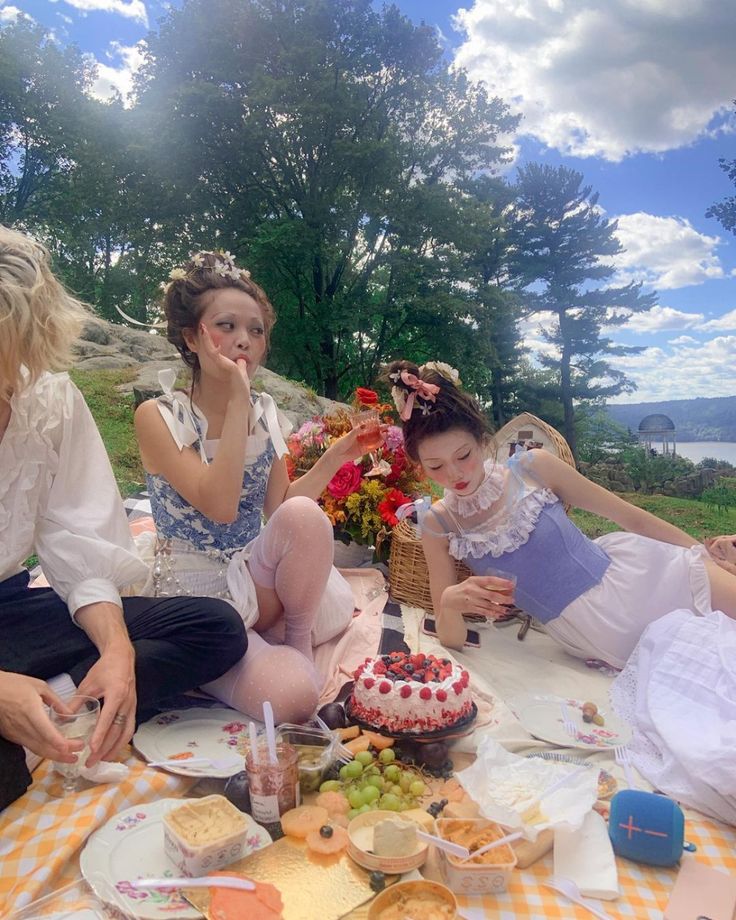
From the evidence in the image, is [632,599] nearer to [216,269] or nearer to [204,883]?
[204,883]

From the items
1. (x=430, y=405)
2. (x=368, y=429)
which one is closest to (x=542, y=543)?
(x=430, y=405)

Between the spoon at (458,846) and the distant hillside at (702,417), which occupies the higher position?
the distant hillside at (702,417)

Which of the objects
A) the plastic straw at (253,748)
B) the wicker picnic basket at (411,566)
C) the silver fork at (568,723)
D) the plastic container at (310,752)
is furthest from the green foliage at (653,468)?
the plastic straw at (253,748)

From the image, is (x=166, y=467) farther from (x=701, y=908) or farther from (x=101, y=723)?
(x=701, y=908)

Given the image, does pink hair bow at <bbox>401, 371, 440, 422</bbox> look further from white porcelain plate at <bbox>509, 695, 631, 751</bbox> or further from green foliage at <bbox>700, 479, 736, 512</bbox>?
green foliage at <bbox>700, 479, 736, 512</bbox>

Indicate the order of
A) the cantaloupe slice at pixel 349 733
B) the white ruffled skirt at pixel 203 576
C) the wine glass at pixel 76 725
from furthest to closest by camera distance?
1. the white ruffled skirt at pixel 203 576
2. the cantaloupe slice at pixel 349 733
3. the wine glass at pixel 76 725

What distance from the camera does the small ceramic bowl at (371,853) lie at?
1497 millimetres

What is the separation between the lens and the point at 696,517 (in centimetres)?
657

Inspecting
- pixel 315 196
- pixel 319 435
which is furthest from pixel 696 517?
pixel 315 196

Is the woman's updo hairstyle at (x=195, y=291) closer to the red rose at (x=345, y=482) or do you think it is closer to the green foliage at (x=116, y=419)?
the red rose at (x=345, y=482)

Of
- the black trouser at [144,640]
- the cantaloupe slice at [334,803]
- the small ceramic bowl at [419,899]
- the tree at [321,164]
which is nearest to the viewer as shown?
the small ceramic bowl at [419,899]

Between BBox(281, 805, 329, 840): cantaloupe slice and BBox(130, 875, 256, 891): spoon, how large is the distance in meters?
0.21

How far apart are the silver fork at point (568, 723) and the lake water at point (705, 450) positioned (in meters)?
4.87

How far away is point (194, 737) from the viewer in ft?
6.77
